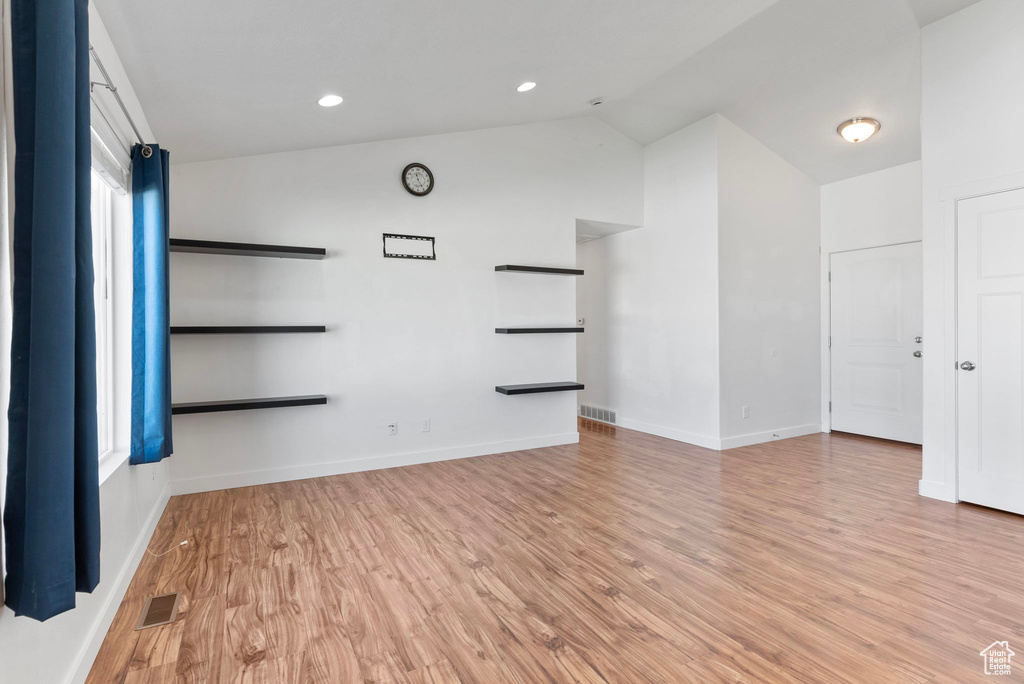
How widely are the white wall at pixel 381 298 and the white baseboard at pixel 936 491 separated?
285cm

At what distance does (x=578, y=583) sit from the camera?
7.97 ft

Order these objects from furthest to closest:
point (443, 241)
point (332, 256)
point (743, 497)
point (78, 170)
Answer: point (443, 241)
point (332, 256)
point (743, 497)
point (78, 170)

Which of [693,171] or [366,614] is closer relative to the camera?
[366,614]

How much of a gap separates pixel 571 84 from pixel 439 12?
5.30ft

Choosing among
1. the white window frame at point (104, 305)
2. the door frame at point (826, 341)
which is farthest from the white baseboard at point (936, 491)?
the white window frame at point (104, 305)

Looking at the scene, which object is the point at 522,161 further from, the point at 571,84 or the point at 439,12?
the point at 439,12

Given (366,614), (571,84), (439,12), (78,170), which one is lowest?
(366,614)

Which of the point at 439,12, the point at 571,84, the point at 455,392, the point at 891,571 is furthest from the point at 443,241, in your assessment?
the point at 891,571

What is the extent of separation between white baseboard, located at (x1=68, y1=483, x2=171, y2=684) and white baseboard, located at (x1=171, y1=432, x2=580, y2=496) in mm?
641

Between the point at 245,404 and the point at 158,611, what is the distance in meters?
1.78

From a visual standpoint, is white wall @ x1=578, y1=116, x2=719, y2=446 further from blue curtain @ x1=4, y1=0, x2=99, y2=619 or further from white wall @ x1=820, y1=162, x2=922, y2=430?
blue curtain @ x1=4, y1=0, x2=99, y2=619

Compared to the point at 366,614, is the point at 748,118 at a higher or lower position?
higher

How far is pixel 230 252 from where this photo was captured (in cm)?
385

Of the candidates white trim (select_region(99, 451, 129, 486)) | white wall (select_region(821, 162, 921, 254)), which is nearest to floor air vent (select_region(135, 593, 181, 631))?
white trim (select_region(99, 451, 129, 486))
